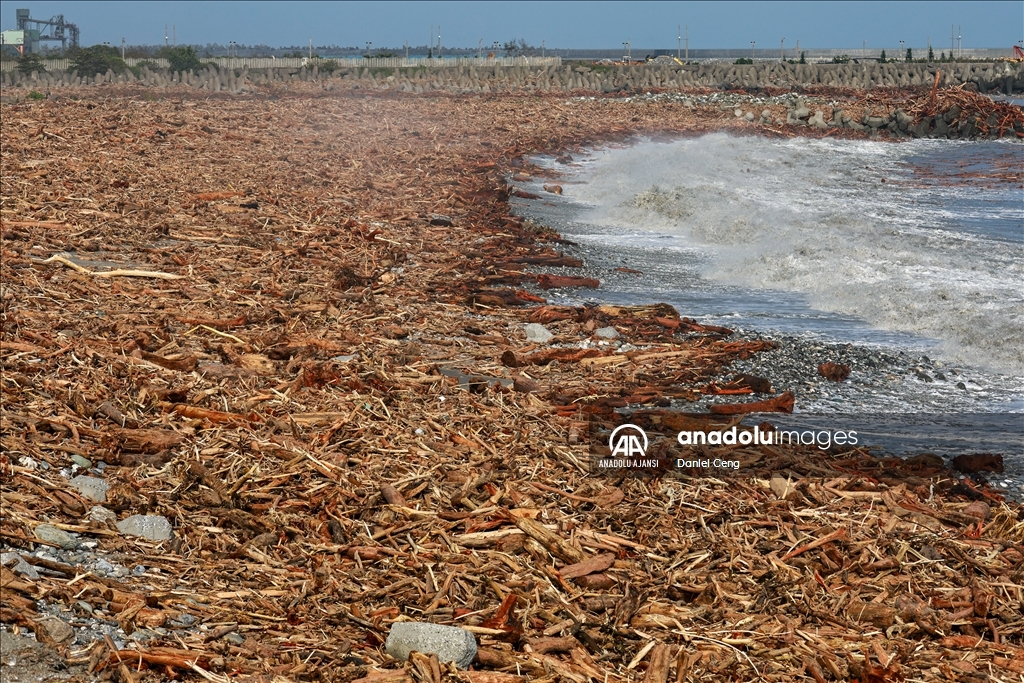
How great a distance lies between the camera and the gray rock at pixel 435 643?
3.69 metres

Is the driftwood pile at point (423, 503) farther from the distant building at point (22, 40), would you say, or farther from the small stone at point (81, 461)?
the distant building at point (22, 40)

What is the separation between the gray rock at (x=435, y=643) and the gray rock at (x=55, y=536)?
150 cm

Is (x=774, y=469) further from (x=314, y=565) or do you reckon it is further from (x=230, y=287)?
(x=230, y=287)

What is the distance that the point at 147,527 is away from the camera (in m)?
4.45

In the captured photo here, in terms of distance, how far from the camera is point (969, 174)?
24.6 m

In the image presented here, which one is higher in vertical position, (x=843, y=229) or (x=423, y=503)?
(x=843, y=229)

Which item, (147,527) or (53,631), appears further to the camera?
(147,527)

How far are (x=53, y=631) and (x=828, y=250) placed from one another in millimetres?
11857

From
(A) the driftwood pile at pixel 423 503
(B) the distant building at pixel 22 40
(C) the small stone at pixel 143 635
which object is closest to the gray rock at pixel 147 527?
(A) the driftwood pile at pixel 423 503

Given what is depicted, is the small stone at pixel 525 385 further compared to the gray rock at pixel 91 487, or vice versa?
the small stone at pixel 525 385

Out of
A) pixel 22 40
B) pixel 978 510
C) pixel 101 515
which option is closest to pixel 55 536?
pixel 101 515

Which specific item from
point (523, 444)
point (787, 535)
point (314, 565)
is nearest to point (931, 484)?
point (787, 535)

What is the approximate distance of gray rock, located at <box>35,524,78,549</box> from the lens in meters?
4.20

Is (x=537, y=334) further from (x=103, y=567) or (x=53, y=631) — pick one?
(x=53, y=631)
